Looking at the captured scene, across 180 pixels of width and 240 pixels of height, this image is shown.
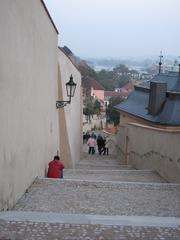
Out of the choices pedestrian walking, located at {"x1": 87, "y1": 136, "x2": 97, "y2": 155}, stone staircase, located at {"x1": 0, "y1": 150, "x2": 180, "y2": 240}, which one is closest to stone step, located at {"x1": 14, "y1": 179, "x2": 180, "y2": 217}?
stone staircase, located at {"x1": 0, "y1": 150, "x2": 180, "y2": 240}

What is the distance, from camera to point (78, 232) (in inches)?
217

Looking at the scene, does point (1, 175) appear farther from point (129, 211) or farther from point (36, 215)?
point (129, 211)

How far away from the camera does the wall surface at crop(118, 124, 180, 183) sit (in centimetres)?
1245

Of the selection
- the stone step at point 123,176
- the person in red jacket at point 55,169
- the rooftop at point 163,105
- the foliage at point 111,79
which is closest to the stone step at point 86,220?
the person in red jacket at point 55,169

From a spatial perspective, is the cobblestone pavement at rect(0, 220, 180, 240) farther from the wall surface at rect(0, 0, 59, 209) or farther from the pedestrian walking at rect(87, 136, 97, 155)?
the pedestrian walking at rect(87, 136, 97, 155)

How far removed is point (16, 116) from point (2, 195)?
4.87ft

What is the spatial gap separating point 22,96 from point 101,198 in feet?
7.46

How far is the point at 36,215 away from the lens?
6172mm

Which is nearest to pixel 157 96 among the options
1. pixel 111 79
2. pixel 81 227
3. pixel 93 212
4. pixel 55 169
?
pixel 55 169

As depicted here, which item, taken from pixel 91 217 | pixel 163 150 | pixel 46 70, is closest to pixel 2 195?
pixel 91 217

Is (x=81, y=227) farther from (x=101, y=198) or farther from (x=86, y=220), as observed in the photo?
(x=101, y=198)

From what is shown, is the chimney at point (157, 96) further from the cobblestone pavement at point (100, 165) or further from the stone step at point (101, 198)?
the stone step at point (101, 198)

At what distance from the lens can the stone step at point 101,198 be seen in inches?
295

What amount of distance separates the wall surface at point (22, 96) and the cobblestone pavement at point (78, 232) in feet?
3.65
